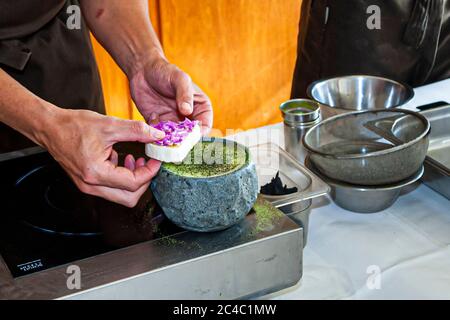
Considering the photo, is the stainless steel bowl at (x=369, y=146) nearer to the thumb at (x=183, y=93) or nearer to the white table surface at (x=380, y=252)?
the white table surface at (x=380, y=252)

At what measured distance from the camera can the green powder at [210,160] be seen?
2.70 feet

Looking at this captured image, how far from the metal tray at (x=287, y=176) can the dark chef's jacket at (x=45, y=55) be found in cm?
52

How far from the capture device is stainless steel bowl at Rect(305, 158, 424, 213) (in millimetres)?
1003

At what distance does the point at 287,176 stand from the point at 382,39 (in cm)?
81

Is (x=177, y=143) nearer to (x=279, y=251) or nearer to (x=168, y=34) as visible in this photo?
(x=279, y=251)

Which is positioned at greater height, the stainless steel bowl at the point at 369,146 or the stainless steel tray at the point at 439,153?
the stainless steel bowl at the point at 369,146

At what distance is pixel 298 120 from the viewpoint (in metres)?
1.15

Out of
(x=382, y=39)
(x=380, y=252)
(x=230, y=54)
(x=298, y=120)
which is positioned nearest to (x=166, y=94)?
(x=298, y=120)

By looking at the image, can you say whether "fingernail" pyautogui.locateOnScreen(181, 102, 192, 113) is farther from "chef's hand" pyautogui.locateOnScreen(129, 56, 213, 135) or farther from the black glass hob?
the black glass hob

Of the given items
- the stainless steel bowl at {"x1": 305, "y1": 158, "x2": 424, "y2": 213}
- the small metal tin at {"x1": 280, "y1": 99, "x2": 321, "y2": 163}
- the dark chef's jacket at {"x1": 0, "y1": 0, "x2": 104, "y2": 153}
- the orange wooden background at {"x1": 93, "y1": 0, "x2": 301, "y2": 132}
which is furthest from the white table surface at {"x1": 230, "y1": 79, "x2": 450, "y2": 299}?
the orange wooden background at {"x1": 93, "y1": 0, "x2": 301, "y2": 132}

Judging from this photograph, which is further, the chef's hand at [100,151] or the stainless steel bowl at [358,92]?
the stainless steel bowl at [358,92]

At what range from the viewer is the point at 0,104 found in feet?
3.12

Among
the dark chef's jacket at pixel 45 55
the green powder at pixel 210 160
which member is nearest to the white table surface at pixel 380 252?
the green powder at pixel 210 160

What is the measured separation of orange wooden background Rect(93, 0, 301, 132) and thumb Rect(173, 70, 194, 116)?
55.4 inches
